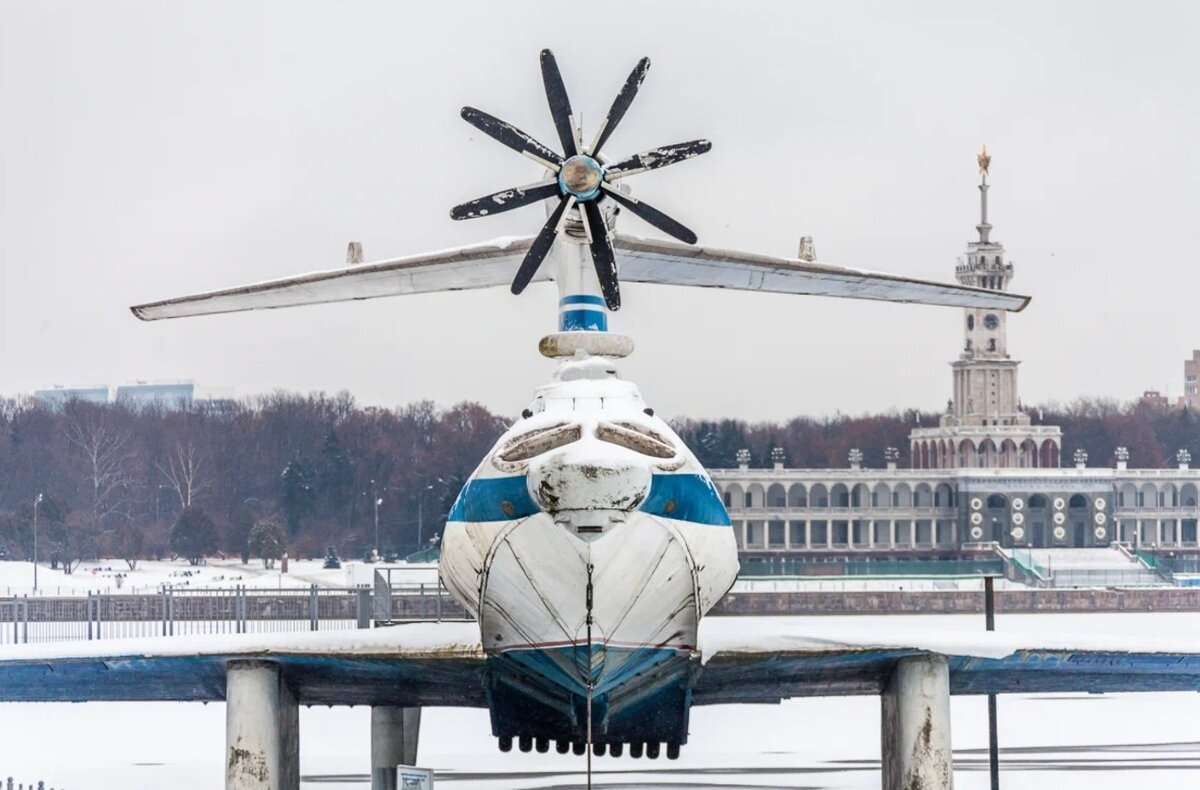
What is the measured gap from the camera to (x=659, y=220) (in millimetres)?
18969

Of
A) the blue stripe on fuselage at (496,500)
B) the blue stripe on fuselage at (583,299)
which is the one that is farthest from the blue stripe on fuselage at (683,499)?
the blue stripe on fuselage at (583,299)

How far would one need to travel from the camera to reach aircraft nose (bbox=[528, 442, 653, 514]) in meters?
15.2

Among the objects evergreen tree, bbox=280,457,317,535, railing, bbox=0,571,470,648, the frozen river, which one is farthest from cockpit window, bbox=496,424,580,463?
evergreen tree, bbox=280,457,317,535

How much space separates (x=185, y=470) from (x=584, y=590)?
388ft

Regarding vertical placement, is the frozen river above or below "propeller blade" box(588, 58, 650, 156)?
below

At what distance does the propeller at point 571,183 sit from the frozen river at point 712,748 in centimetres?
511

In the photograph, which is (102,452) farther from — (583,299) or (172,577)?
(583,299)

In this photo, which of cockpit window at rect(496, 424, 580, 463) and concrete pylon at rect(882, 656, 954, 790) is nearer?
cockpit window at rect(496, 424, 580, 463)

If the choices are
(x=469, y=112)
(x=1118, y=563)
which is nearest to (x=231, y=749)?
(x=469, y=112)

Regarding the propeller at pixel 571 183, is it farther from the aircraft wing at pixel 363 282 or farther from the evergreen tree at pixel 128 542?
the evergreen tree at pixel 128 542

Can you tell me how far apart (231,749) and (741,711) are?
975 inches

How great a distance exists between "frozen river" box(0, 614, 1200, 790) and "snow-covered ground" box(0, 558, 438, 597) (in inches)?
1535

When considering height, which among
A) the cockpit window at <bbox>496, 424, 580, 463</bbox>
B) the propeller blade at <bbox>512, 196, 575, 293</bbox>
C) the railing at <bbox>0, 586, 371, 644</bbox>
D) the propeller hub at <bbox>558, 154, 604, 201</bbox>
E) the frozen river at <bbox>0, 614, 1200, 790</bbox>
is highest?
the propeller hub at <bbox>558, 154, 604, 201</bbox>

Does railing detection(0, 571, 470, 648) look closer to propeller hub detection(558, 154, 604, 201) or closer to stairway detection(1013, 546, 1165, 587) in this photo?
propeller hub detection(558, 154, 604, 201)
